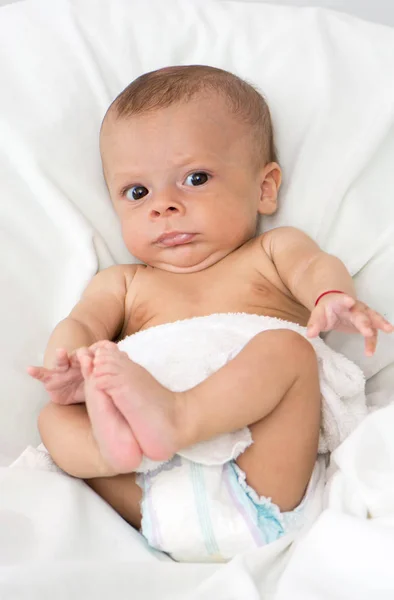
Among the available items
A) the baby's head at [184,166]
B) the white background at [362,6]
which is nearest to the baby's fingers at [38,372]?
the baby's head at [184,166]

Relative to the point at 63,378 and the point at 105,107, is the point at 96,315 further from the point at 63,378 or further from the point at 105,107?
the point at 105,107

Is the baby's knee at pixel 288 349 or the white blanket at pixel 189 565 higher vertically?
the baby's knee at pixel 288 349

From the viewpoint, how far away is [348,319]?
39.6 inches

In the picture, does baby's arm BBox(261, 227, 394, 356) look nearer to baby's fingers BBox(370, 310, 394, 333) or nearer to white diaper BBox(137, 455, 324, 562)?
baby's fingers BBox(370, 310, 394, 333)

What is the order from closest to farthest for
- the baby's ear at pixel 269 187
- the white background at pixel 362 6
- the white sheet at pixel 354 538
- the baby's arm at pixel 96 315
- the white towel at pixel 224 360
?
the white sheet at pixel 354 538, the white towel at pixel 224 360, the baby's arm at pixel 96 315, the baby's ear at pixel 269 187, the white background at pixel 362 6

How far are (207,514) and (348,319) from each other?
305mm

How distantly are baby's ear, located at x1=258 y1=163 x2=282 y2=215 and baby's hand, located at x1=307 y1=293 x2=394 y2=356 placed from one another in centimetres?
38

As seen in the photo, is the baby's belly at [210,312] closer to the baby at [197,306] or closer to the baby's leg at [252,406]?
the baby at [197,306]

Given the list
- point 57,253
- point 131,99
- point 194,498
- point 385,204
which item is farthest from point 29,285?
point 385,204

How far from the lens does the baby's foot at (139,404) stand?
3.04ft

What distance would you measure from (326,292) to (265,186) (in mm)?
390

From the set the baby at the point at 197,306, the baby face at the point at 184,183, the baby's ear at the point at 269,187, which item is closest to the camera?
the baby at the point at 197,306

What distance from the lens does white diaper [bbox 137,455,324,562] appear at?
0.98m

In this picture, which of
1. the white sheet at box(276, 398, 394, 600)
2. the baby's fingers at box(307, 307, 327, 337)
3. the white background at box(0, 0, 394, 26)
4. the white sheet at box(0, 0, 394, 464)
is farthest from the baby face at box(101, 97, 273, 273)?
the white background at box(0, 0, 394, 26)
